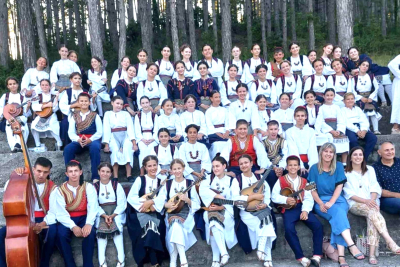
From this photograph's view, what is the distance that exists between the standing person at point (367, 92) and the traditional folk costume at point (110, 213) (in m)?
5.09

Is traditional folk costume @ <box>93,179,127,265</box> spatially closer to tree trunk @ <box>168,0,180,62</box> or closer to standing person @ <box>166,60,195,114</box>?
standing person @ <box>166,60,195,114</box>

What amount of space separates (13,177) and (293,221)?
337 cm

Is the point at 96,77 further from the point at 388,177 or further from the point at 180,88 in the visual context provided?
the point at 388,177

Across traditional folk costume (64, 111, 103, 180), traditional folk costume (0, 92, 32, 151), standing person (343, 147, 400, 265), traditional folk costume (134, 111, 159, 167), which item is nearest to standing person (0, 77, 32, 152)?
traditional folk costume (0, 92, 32, 151)

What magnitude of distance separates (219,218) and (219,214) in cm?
6

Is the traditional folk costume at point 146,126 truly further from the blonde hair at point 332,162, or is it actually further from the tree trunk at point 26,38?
the tree trunk at point 26,38

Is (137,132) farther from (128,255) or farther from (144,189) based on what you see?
(128,255)

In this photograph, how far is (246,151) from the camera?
672cm

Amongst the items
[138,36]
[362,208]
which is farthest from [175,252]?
[138,36]

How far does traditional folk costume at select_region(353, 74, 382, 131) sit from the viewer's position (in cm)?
826

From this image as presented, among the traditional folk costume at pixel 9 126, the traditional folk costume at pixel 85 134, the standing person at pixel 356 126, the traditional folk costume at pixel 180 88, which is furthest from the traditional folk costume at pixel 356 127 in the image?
the traditional folk costume at pixel 9 126

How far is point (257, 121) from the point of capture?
7.67 metres

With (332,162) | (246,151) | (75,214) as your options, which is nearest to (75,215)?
(75,214)

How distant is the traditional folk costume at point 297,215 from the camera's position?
5379mm
